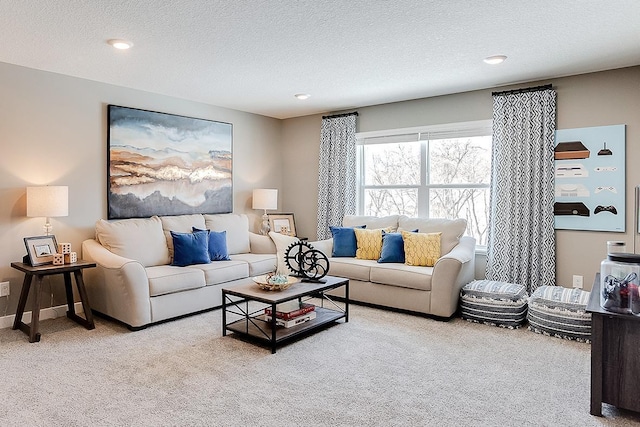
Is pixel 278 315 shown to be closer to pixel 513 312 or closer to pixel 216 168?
pixel 513 312

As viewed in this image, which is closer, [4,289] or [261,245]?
[4,289]

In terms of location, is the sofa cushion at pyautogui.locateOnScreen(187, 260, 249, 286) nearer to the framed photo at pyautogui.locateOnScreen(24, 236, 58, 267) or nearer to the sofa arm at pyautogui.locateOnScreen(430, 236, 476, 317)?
the framed photo at pyautogui.locateOnScreen(24, 236, 58, 267)

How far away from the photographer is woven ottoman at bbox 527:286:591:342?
341 centimetres

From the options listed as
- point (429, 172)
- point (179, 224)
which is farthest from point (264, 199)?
point (429, 172)

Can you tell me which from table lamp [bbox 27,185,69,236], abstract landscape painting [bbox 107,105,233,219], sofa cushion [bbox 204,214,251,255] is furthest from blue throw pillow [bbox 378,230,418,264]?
table lamp [bbox 27,185,69,236]

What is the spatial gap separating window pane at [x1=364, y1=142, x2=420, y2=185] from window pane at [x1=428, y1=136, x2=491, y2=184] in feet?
0.77

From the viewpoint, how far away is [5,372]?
2.82m

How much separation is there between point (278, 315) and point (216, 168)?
268 cm

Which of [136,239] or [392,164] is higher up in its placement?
[392,164]

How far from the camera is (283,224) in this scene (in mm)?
6191

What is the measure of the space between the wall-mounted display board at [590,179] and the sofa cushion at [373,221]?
1.70 meters

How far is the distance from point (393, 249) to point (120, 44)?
10.4ft

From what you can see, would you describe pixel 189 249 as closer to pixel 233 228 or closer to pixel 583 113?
pixel 233 228

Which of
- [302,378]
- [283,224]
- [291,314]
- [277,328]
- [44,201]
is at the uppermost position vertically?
[44,201]
